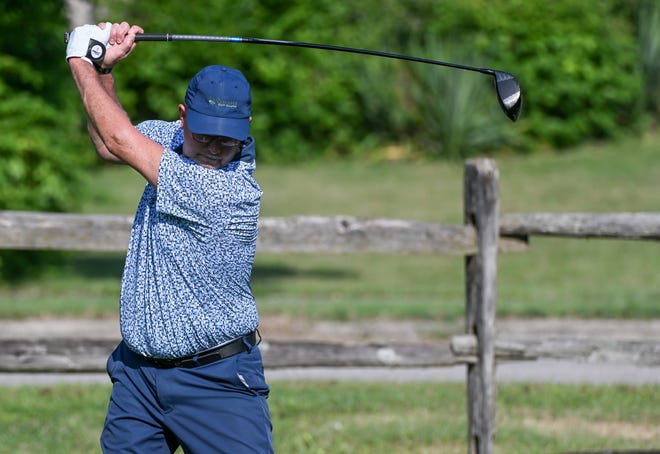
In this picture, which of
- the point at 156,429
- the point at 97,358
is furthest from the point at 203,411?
the point at 97,358

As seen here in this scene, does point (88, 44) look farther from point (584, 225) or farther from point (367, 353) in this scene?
point (584, 225)

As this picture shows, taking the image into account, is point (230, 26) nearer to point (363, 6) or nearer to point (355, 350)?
point (363, 6)

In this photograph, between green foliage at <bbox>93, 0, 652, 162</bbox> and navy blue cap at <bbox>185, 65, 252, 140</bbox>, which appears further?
green foliage at <bbox>93, 0, 652, 162</bbox>

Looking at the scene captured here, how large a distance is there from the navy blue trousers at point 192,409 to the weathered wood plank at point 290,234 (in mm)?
2289

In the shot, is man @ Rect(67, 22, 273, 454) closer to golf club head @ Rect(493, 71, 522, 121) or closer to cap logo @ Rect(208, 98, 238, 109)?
cap logo @ Rect(208, 98, 238, 109)

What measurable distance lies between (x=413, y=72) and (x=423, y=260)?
5.35 metres

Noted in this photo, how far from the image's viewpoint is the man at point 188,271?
3832 millimetres

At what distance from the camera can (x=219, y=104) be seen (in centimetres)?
381

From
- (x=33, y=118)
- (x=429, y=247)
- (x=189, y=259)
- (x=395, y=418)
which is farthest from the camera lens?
(x=33, y=118)

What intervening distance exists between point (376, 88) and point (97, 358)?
1229 cm

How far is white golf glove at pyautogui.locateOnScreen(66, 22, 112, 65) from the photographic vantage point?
12.8 feet

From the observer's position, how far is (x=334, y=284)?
11.9 metres

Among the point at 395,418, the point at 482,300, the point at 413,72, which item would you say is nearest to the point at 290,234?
the point at 482,300

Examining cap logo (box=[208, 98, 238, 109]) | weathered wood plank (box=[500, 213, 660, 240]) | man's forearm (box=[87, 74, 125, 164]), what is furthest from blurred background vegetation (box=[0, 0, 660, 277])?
cap logo (box=[208, 98, 238, 109])
